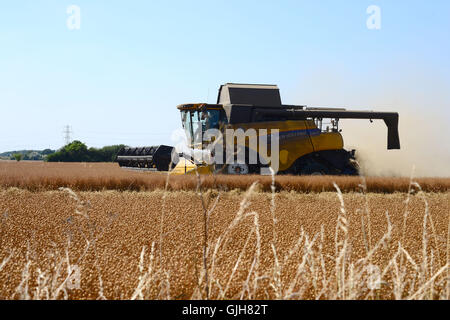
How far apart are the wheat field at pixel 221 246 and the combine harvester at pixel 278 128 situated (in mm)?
2716

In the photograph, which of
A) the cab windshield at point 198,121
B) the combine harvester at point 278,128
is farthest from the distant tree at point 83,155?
the cab windshield at point 198,121

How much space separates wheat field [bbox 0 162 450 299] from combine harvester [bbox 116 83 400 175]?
2.72 meters

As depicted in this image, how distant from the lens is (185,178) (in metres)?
12.6

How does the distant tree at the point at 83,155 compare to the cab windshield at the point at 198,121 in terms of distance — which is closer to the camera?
the cab windshield at the point at 198,121

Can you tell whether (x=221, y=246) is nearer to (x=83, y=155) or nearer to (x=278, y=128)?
(x=278, y=128)

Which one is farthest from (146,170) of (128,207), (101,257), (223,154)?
(101,257)

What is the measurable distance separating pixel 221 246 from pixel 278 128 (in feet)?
32.2

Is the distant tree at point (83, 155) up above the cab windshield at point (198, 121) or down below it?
below

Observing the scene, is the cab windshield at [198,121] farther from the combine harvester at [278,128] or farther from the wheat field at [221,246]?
the wheat field at [221,246]

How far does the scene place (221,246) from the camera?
5324mm

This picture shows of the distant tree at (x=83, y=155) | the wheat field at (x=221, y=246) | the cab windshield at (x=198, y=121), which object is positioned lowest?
the distant tree at (x=83, y=155)

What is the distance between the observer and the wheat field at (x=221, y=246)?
3.03 meters
